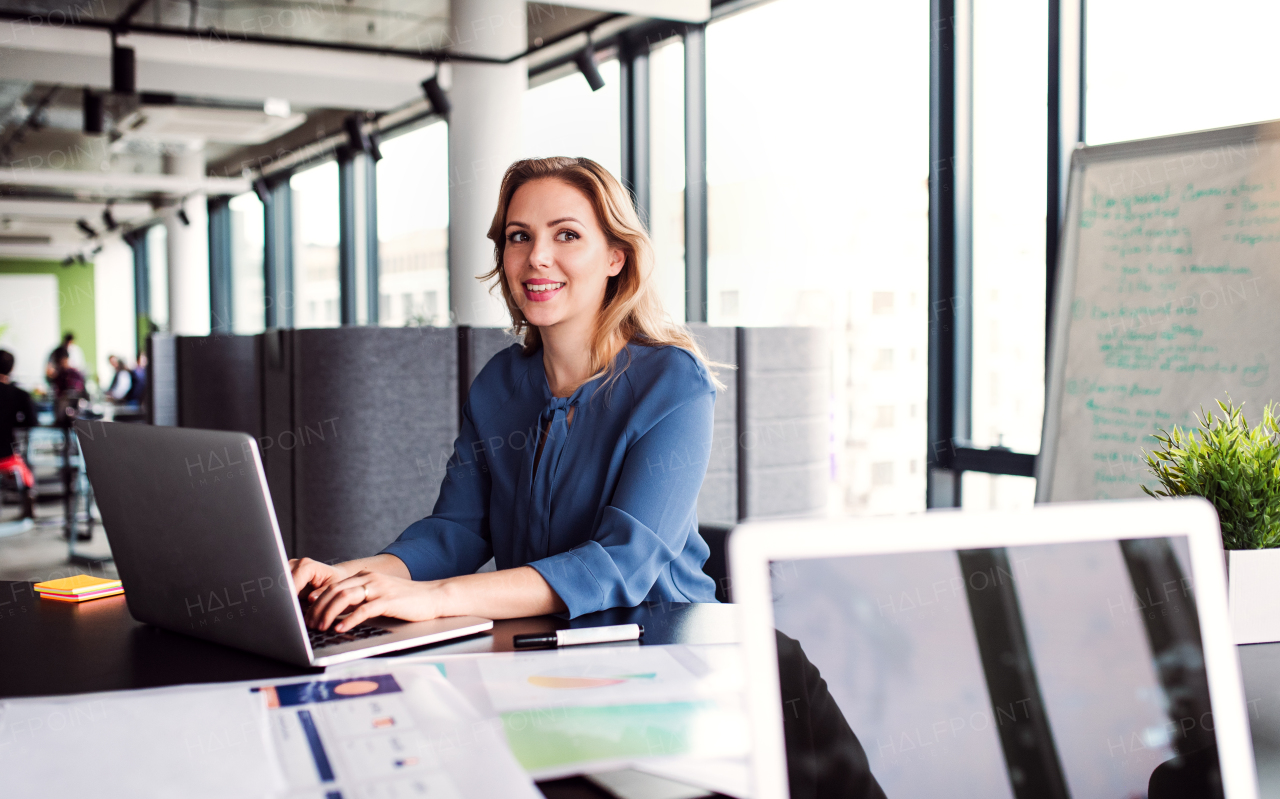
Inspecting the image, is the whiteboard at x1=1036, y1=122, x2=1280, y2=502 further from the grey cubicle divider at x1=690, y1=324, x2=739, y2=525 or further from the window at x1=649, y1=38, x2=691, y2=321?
the window at x1=649, y1=38, x2=691, y2=321

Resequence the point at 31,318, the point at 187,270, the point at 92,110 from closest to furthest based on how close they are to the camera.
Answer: the point at 92,110, the point at 187,270, the point at 31,318

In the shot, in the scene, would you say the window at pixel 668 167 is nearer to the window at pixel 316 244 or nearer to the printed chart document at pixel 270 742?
the window at pixel 316 244

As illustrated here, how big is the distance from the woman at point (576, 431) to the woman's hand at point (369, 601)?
0.08 meters

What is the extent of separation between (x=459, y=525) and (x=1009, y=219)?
2.51 metres

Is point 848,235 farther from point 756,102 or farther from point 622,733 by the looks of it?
point 622,733

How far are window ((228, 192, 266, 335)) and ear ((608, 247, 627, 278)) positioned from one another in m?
9.40

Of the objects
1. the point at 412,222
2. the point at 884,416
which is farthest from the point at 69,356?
the point at 884,416

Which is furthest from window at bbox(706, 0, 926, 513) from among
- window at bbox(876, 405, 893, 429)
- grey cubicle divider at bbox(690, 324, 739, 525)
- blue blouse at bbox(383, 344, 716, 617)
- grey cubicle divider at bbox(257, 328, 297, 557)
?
blue blouse at bbox(383, 344, 716, 617)

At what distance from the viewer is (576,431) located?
5.11 ft

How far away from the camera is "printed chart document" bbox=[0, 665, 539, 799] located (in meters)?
0.71

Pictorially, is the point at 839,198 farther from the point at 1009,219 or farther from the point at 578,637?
the point at 578,637

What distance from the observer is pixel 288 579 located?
953 millimetres

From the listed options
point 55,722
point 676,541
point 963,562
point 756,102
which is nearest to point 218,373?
point 756,102

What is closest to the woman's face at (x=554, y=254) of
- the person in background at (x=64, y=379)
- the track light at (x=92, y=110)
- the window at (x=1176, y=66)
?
the window at (x=1176, y=66)
